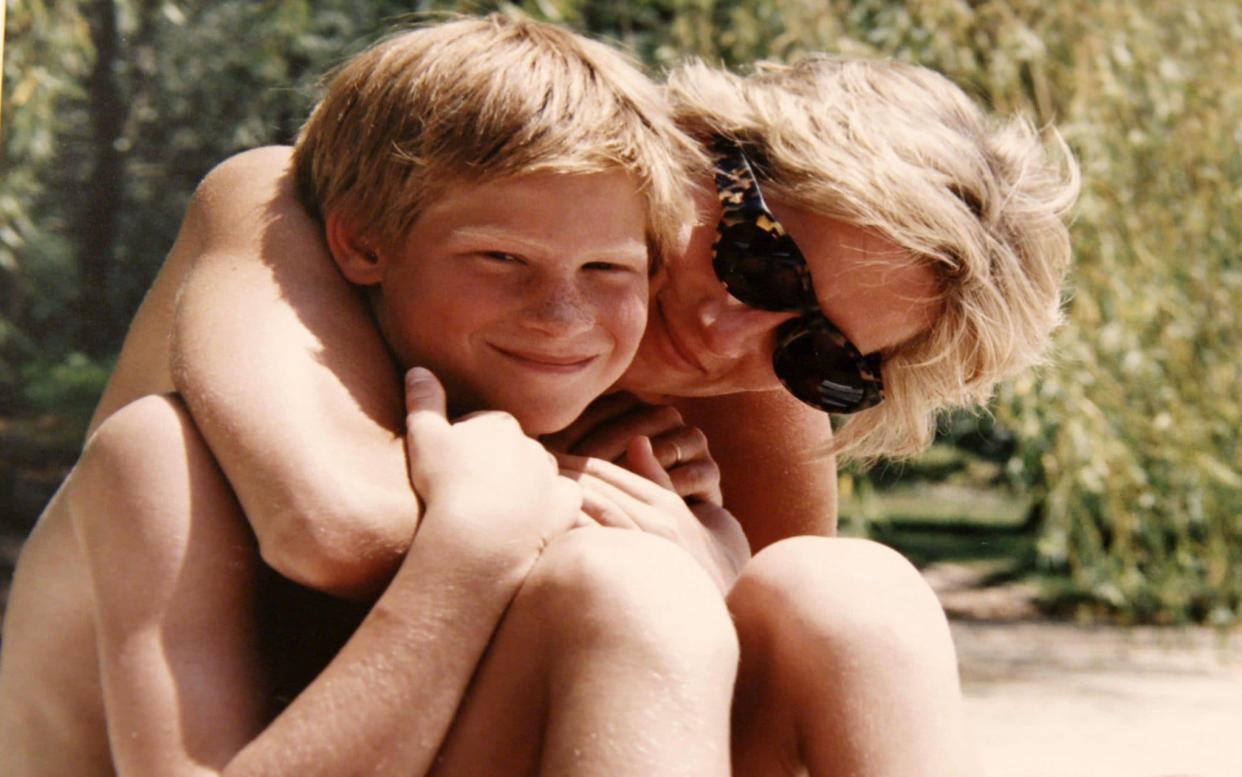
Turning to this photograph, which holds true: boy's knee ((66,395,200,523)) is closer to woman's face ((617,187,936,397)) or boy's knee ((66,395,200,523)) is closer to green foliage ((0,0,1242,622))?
woman's face ((617,187,936,397))

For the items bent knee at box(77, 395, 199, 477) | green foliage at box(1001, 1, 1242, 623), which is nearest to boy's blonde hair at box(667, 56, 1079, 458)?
bent knee at box(77, 395, 199, 477)

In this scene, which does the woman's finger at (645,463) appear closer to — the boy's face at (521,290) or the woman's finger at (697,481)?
the woman's finger at (697,481)

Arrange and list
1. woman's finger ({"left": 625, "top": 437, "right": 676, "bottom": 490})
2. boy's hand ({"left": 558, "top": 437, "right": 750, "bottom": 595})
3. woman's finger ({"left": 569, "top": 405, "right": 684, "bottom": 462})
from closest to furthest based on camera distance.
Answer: boy's hand ({"left": 558, "top": 437, "right": 750, "bottom": 595}) → woman's finger ({"left": 625, "top": 437, "right": 676, "bottom": 490}) → woman's finger ({"left": 569, "top": 405, "right": 684, "bottom": 462})

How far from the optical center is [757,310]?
179cm

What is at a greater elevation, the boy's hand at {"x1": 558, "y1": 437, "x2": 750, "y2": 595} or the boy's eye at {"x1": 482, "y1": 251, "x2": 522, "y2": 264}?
the boy's eye at {"x1": 482, "y1": 251, "x2": 522, "y2": 264}

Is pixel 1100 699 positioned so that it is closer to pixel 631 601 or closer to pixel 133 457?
pixel 631 601

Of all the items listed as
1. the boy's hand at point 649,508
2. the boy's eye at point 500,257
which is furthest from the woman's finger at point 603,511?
the boy's eye at point 500,257

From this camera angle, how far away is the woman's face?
1737 mm

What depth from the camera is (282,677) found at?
1.36 meters

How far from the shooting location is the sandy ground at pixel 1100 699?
3.71 meters

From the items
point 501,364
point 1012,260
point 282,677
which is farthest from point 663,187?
point 282,677

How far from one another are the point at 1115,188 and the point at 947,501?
616 centimetres

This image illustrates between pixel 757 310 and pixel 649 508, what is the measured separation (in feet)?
1.21

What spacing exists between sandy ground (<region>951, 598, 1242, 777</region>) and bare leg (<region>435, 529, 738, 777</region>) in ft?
7.11
